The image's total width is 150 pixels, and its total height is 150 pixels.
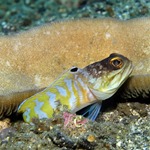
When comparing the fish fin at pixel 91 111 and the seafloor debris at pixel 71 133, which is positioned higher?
the seafloor debris at pixel 71 133

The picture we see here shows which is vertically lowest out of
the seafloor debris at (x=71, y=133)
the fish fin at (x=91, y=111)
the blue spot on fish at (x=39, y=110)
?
the fish fin at (x=91, y=111)

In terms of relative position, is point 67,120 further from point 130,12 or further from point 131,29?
point 130,12

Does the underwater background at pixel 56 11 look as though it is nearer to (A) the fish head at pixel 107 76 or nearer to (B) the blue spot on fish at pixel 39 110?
(A) the fish head at pixel 107 76

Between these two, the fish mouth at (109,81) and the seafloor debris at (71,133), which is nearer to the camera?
the seafloor debris at (71,133)

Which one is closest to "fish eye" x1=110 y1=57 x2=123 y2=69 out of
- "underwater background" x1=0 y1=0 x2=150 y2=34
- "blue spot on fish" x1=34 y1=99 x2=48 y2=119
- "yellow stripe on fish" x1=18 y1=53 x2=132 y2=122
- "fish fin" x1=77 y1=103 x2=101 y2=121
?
"yellow stripe on fish" x1=18 y1=53 x2=132 y2=122

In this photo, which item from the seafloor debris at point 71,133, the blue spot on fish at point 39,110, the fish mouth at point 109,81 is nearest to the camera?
the seafloor debris at point 71,133

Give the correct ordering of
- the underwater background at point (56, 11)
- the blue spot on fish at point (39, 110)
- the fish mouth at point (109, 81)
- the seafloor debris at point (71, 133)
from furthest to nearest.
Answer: the underwater background at point (56, 11) < the fish mouth at point (109, 81) < the blue spot on fish at point (39, 110) < the seafloor debris at point (71, 133)

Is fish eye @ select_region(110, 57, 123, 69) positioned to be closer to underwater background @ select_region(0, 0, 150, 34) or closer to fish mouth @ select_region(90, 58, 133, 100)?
fish mouth @ select_region(90, 58, 133, 100)

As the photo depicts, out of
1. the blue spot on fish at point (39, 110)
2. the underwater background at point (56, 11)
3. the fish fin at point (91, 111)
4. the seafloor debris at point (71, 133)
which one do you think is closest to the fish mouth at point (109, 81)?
the fish fin at point (91, 111)
